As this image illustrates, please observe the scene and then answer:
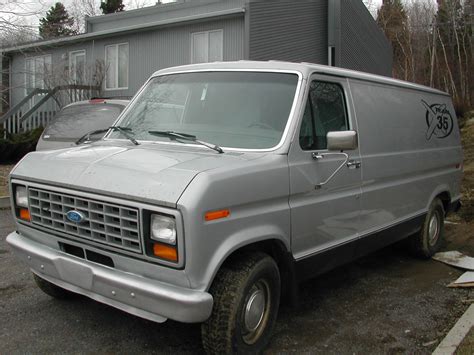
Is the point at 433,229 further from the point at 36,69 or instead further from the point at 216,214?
the point at 36,69

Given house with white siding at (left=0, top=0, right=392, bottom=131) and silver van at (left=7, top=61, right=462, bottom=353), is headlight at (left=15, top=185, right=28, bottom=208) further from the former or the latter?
house with white siding at (left=0, top=0, right=392, bottom=131)

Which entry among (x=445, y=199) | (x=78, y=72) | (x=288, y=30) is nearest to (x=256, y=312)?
(x=445, y=199)

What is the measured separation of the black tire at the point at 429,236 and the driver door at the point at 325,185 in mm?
1903

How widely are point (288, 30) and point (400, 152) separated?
11799 millimetres

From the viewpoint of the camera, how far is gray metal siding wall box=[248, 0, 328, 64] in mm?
14409

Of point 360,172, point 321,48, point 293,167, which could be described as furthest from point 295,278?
point 321,48

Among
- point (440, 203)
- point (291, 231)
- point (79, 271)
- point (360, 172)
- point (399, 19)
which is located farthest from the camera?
point (399, 19)

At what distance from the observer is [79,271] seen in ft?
10.2

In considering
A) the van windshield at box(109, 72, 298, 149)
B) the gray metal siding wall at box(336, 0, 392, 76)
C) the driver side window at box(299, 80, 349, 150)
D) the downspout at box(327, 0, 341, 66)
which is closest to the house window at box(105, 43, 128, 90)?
the downspout at box(327, 0, 341, 66)

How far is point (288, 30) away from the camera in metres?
15.8

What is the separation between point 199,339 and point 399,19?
1903 inches

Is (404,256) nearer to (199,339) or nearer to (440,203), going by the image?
(440,203)

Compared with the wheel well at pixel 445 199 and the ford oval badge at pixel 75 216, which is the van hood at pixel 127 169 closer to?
the ford oval badge at pixel 75 216

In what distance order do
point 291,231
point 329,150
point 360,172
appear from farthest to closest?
point 360,172 → point 329,150 → point 291,231
